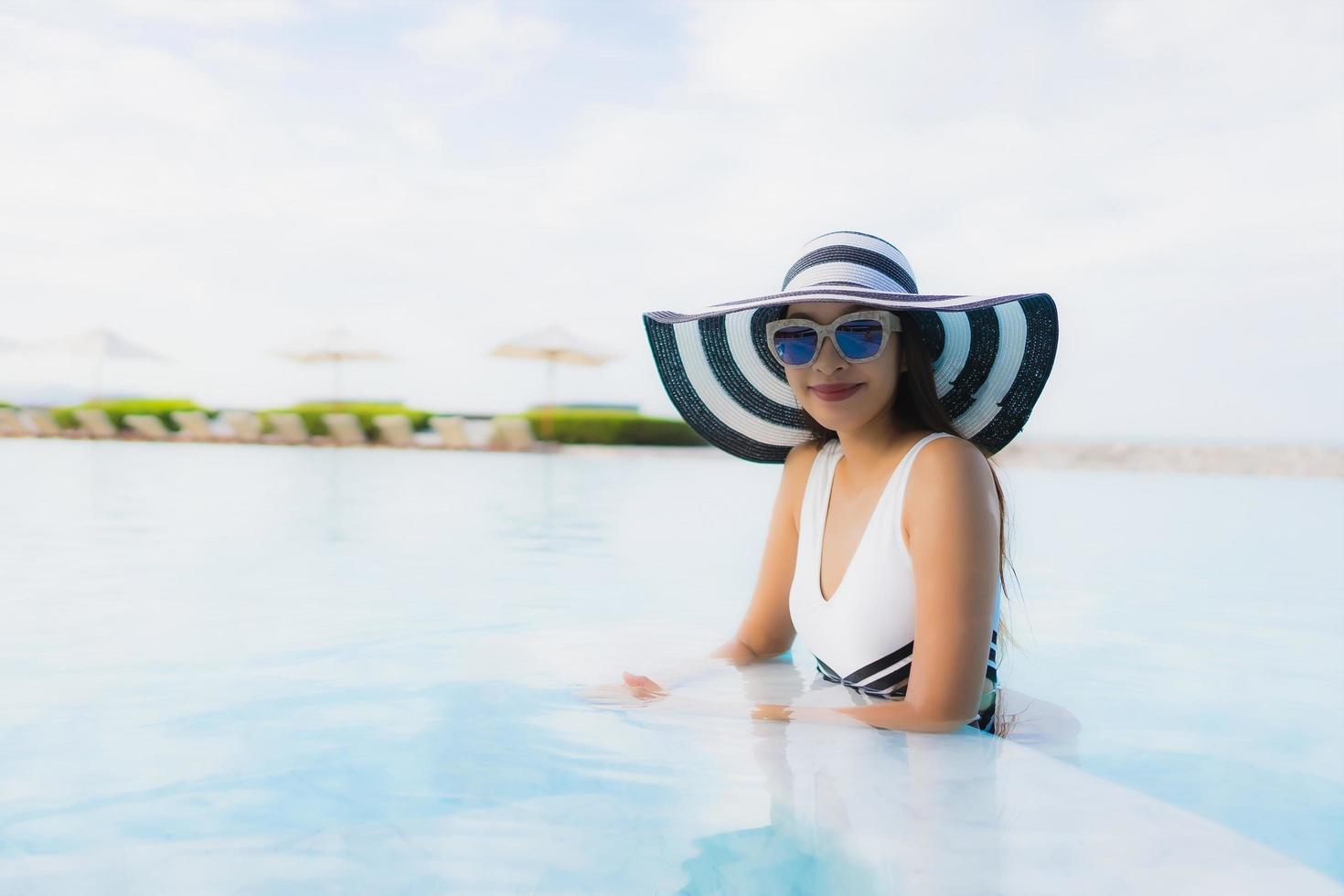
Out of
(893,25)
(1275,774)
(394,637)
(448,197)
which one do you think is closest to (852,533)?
(1275,774)

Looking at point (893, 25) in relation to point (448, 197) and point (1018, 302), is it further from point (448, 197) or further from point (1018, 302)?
point (1018, 302)

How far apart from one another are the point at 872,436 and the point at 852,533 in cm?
23

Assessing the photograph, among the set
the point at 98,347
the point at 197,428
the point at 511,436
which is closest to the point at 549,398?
the point at 511,436

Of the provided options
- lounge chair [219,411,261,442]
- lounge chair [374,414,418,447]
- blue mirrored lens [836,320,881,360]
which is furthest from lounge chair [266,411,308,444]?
blue mirrored lens [836,320,881,360]

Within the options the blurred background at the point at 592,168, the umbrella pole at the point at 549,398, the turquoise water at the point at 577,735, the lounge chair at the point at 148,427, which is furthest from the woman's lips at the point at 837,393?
the lounge chair at the point at 148,427

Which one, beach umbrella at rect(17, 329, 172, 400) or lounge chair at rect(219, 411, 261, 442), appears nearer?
lounge chair at rect(219, 411, 261, 442)

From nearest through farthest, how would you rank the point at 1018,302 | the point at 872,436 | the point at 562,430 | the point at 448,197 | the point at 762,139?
the point at 1018,302
the point at 872,436
the point at 562,430
the point at 762,139
the point at 448,197

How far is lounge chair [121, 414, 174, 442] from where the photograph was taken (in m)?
21.3

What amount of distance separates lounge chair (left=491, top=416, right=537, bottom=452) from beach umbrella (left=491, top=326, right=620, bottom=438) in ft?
7.83

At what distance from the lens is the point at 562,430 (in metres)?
22.4

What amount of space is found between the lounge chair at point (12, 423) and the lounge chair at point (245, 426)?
189 inches

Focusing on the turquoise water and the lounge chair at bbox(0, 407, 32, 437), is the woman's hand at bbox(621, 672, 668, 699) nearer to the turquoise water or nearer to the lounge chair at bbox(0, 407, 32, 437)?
the turquoise water

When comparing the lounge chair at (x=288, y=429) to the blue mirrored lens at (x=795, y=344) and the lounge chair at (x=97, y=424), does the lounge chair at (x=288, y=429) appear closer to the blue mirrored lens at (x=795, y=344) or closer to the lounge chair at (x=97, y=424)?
the lounge chair at (x=97, y=424)

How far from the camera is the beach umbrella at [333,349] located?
22141mm
